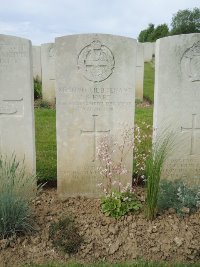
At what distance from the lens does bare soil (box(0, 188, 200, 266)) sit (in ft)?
11.6

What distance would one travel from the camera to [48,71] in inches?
458

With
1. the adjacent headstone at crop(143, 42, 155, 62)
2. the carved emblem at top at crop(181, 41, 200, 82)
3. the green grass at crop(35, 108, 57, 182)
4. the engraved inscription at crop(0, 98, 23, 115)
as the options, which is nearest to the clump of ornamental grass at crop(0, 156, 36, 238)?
the engraved inscription at crop(0, 98, 23, 115)

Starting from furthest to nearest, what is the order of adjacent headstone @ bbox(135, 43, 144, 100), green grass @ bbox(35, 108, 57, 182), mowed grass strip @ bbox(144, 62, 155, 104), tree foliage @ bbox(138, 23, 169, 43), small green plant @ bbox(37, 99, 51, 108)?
tree foliage @ bbox(138, 23, 169, 43)
mowed grass strip @ bbox(144, 62, 155, 104)
adjacent headstone @ bbox(135, 43, 144, 100)
small green plant @ bbox(37, 99, 51, 108)
green grass @ bbox(35, 108, 57, 182)

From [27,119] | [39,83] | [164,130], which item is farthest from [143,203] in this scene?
[39,83]

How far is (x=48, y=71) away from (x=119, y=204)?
27.1ft

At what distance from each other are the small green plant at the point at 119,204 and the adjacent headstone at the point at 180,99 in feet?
3.02

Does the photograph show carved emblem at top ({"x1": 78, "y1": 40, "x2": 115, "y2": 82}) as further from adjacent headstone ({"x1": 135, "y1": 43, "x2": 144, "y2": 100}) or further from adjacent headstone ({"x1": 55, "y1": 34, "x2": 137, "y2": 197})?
adjacent headstone ({"x1": 135, "y1": 43, "x2": 144, "y2": 100})

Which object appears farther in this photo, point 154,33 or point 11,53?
point 154,33

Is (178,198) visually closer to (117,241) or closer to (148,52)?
(117,241)

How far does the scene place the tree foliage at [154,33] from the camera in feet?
169

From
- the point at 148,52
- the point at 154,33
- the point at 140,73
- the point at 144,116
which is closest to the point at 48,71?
the point at 140,73

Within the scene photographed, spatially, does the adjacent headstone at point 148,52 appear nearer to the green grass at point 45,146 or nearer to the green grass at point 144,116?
the green grass at point 144,116

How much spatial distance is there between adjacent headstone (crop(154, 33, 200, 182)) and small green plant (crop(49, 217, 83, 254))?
5.54 feet

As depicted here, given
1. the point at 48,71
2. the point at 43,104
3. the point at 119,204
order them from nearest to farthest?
1. the point at 119,204
2. the point at 43,104
3. the point at 48,71
